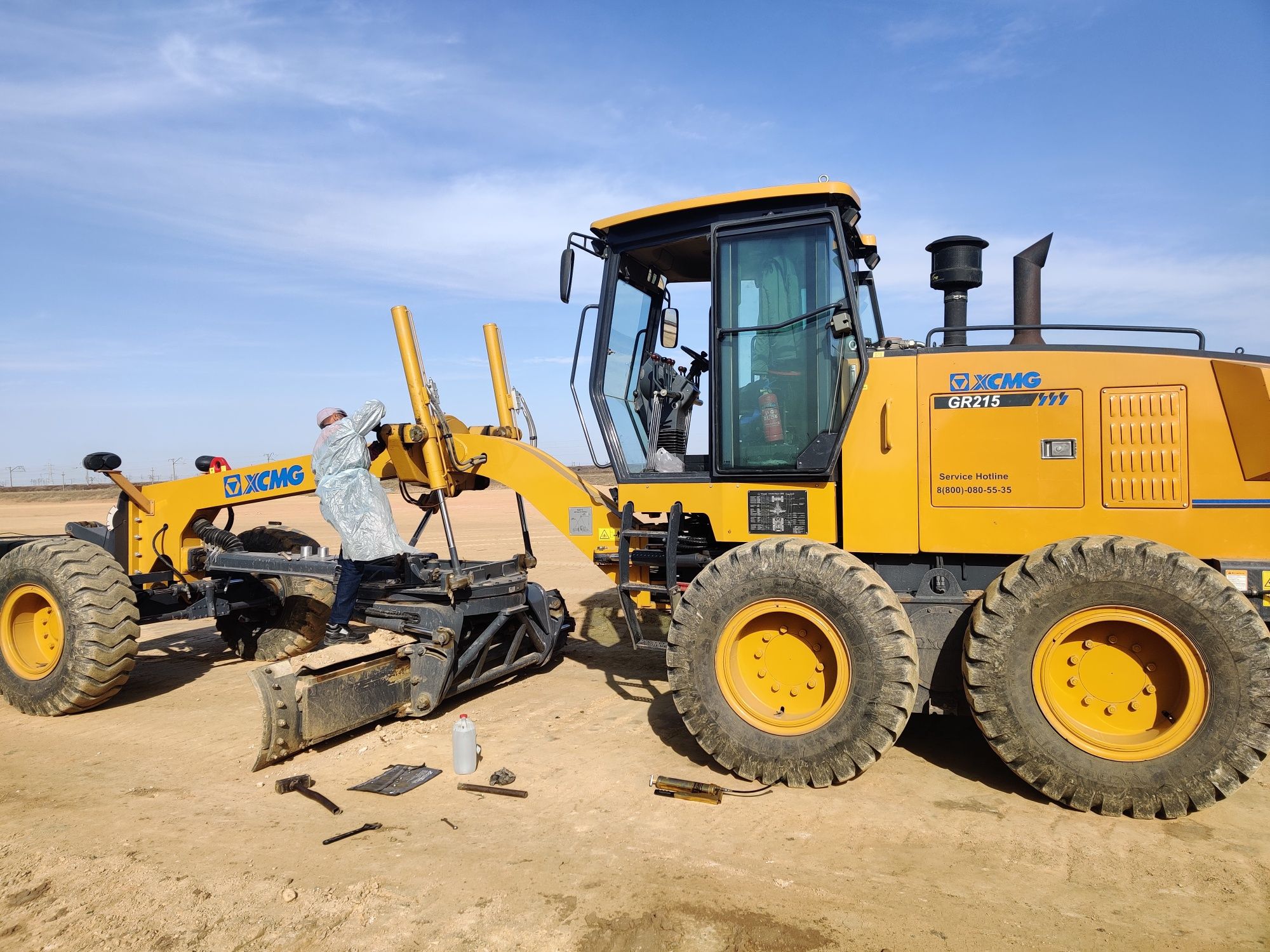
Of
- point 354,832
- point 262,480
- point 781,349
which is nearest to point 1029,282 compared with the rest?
point 781,349

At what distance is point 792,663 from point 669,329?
110 inches

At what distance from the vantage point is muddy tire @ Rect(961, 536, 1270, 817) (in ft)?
13.2

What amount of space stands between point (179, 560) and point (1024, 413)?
6.49 meters

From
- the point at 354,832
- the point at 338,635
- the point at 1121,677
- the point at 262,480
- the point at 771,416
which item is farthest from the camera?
the point at 262,480

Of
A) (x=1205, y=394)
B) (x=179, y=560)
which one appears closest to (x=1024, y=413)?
(x=1205, y=394)

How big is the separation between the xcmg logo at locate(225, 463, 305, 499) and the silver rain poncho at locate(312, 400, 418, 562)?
0.59 metres

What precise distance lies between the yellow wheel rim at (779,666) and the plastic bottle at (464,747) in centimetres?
143

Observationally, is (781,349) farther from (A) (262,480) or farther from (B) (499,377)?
(A) (262,480)

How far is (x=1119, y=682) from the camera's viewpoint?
14.2 feet

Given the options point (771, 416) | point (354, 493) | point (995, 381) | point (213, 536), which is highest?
point (995, 381)

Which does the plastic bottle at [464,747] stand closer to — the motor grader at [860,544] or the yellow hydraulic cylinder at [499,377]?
the motor grader at [860,544]

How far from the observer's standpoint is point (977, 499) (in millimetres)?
4746

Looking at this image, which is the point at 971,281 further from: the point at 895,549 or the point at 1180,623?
the point at 1180,623

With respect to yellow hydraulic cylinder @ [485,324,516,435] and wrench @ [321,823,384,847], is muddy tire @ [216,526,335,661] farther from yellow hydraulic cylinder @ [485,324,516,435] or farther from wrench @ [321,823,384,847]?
wrench @ [321,823,384,847]
